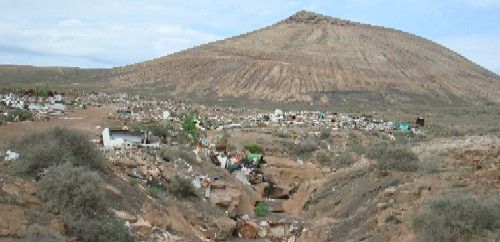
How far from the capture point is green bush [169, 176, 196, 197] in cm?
2197

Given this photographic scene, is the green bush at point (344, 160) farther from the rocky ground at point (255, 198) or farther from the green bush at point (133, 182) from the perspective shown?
the green bush at point (133, 182)

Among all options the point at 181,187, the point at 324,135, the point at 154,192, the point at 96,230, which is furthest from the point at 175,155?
the point at 324,135

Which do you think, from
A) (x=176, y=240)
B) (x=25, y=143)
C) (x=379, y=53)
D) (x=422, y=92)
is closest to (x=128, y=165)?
(x=25, y=143)

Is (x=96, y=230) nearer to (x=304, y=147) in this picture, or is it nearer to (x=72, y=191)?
(x=72, y=191)

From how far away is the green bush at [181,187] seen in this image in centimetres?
2197

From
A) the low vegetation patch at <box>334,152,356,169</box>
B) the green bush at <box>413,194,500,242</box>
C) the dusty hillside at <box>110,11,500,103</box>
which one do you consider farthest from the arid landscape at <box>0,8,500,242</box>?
the dusty hillside at <box>110,11,500,103</box>

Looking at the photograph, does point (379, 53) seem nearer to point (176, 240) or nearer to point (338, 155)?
point (338, 155)

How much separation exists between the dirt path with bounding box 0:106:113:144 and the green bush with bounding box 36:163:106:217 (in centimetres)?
991

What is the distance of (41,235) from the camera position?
13.2 meters

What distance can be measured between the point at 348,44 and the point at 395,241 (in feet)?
326

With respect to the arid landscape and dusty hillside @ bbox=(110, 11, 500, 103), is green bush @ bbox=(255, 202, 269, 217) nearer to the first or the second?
the arid landscape

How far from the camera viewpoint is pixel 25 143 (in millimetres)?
19062

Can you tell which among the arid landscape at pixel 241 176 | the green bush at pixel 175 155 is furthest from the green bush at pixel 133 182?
the green bush at pixel 175 155

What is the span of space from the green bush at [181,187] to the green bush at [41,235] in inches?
330
